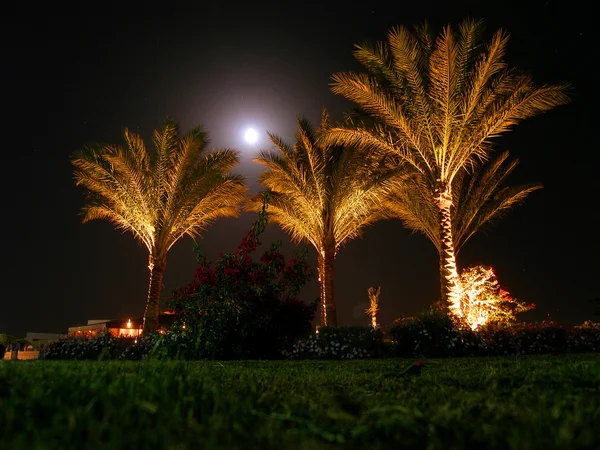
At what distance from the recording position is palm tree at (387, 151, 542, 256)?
69.9ft

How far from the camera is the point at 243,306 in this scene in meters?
11.4

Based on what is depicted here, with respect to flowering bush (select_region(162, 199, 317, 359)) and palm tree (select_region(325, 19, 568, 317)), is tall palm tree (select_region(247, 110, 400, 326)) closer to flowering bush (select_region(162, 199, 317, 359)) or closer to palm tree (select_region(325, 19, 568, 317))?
palm tree (select_region(325, 19, 568, 317))

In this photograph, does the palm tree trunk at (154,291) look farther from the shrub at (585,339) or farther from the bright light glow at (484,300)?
the shrub at (585,339)

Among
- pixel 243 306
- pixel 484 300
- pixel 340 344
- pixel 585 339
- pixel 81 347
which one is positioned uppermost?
pixel 484 300

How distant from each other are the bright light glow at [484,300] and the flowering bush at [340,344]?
5.04 meters

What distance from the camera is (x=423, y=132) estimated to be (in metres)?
16.4

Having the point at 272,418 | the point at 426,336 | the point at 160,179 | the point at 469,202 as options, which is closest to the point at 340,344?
the point at 426,336

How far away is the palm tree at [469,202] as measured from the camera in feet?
69.9

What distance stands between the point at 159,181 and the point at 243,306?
10235 mm

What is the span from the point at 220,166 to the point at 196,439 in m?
19.6

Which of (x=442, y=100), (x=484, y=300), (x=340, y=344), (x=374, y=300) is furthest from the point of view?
(x=374, y=300)

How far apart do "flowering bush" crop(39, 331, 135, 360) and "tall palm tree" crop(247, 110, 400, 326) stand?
8.47 m

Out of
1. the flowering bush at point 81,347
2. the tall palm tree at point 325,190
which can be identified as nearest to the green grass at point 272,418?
the flowering bush at point 81,347

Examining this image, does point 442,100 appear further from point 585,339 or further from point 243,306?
point 243,306
